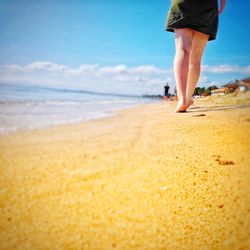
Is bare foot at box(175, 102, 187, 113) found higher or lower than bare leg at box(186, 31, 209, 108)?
lower

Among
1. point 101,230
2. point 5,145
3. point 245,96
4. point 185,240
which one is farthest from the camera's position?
point 5,145

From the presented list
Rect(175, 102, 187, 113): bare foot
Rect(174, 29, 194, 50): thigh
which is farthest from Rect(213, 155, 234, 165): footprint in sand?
Rect(174, 29, 194, 50): thigh

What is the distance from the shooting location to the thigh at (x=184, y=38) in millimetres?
605

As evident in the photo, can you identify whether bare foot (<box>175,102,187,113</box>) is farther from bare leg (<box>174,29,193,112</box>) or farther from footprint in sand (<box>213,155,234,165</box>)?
footprint in sand (<box>213,155,234,165</box>)

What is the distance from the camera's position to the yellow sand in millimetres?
553

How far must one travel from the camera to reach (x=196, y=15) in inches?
22.3

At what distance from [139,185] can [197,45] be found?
1.41ft

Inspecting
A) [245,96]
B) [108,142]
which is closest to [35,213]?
[108,142]

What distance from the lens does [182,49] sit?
624 mm

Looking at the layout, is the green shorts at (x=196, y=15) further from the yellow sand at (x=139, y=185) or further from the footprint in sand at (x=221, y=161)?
the footprint in sand at (x=221, y=161)

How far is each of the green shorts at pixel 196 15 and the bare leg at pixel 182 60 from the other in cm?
2

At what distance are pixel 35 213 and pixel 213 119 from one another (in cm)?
60

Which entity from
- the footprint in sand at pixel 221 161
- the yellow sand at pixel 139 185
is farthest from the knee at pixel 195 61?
the footprint in sand at pixel 221 161

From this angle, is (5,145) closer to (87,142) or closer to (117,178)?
(87,142)
